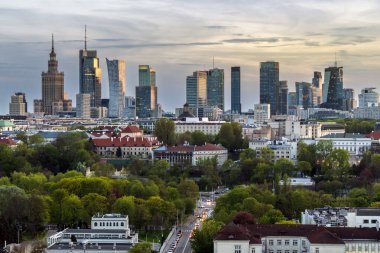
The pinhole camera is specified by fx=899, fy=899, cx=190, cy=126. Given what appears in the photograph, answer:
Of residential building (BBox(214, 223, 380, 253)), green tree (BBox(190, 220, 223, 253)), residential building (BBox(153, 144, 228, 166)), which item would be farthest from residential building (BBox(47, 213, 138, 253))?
residential building (BBox(153, 144, 228, 166))

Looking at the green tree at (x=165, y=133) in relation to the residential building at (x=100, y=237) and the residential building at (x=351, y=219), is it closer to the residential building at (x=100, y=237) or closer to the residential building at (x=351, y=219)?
the residential building at (x=100, y=237)

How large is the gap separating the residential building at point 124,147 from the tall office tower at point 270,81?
4213 inches

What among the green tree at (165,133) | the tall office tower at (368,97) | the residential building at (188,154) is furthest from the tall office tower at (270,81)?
the residential building at (188,154)

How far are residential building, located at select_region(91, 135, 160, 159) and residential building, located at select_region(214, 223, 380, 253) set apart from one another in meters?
50.9

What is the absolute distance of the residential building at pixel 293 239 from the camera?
1400 inches

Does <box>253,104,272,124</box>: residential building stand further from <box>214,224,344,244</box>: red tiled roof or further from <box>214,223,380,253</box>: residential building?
<box>214,223,380,253</box>: residential building

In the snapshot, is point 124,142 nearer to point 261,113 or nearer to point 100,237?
point 100,237

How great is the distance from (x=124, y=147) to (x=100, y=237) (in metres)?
47.8

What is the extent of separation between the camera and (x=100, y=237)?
43.5 metres

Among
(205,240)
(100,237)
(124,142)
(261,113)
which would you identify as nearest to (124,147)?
(124,142)

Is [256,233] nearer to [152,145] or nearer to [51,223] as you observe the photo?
[51,223]

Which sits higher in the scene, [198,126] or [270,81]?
[270,81]

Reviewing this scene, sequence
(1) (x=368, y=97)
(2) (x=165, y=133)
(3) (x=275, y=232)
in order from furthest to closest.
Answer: (1) (x=368, y=97) → (2) (x=165, y=133) → (3) (x=275, y=232)

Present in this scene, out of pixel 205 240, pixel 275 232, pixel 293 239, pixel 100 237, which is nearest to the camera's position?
pixel 293 239
